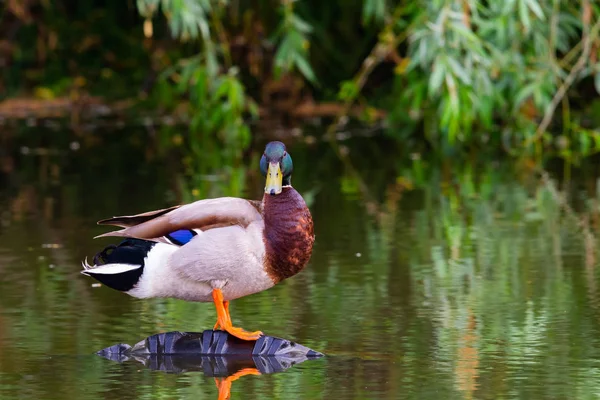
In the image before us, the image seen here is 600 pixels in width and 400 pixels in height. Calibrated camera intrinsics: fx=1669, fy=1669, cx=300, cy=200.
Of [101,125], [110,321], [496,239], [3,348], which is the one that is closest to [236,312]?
[110,321]

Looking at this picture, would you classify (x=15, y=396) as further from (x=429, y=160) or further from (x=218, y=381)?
(x=429, y=160)

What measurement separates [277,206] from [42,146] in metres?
10.1

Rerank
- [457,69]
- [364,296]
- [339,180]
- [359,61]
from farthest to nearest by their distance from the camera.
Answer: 1. [359,61]
2. [339,180]
3. [457,69]
4. [364,296]

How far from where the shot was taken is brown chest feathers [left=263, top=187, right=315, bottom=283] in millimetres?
6812

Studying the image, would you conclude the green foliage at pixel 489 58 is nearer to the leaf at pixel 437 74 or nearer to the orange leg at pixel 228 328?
the leaf at pixel 437 74

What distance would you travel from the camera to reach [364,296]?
336 inches

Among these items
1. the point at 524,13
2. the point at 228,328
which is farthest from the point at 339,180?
the point at 228,328

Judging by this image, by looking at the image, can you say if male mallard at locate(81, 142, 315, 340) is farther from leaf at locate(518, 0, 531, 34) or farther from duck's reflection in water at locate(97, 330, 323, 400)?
leaf at locate(518, 0, 531, 34)

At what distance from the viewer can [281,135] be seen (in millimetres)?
17297

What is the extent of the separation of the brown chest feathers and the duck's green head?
51 millimetres

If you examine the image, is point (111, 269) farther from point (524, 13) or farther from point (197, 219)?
point (524, 13)

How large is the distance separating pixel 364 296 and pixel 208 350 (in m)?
1.62

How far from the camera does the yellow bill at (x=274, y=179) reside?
271 inches

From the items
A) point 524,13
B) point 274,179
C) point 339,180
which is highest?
point 524,13
